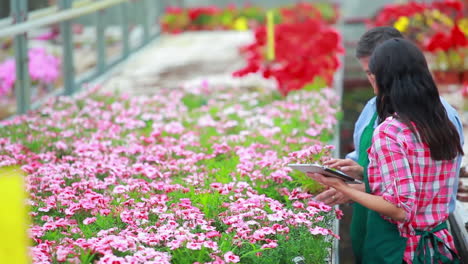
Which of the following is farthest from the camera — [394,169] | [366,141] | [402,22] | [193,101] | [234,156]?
[402,22]

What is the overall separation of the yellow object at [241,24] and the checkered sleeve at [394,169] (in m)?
9.61

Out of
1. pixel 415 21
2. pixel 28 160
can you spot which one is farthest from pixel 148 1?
pixel 28 160

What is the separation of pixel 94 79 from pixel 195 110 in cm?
248

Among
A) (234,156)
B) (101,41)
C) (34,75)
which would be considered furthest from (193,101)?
(101,41)

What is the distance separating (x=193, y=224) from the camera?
2957 millimetres

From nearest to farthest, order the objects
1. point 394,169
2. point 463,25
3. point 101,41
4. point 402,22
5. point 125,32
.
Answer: point 394,169 < point 101,41 < point 402,22 < point 463,25 < point 125,32

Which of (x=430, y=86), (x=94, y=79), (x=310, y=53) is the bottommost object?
(x=94, y=79)

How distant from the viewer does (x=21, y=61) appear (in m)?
5.71

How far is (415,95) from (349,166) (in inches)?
25.3

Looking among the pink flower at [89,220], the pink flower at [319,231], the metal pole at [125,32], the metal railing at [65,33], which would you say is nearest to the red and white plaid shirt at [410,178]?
the pink flower at [319,231]

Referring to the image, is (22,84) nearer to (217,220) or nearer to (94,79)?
(94,79)

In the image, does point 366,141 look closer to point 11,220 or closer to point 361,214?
point 361,214

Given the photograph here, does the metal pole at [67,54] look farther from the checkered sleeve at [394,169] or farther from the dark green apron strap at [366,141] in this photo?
the checkered sleeve at [394,169]

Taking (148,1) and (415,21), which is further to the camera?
(148,1)
